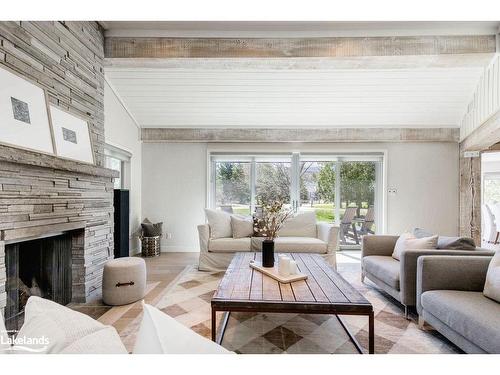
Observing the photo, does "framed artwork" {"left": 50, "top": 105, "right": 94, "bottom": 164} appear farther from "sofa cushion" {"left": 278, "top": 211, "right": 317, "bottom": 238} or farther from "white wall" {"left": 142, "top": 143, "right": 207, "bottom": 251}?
"sofa cushion" {"left": 278, "top": 211, "right": 317, "bottom": 238}

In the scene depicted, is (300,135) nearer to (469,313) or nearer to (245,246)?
(245,246)

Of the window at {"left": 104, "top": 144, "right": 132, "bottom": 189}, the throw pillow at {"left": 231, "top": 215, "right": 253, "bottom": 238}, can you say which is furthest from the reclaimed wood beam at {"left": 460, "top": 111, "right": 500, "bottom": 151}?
the window at {"left": 104, "top": 144, "right": 132, "bottom": 189}

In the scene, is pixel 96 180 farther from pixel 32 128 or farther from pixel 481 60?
pixel 481 60

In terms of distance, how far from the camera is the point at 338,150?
495 centimetres

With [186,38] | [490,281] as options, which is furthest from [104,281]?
[490,281]

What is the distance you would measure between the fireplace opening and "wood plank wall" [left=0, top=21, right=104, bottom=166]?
3.19 feet

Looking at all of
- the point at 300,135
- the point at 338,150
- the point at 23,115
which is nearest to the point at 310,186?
the point at 338,150

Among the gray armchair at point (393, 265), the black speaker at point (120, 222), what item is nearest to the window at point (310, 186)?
the black speaker at point (120, 222)

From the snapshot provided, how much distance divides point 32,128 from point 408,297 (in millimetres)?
3299

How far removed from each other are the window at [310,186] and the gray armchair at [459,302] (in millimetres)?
Answer: 3065

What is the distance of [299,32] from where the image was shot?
2975mm

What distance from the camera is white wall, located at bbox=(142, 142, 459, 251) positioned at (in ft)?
16.0

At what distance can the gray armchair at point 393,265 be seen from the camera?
225cm

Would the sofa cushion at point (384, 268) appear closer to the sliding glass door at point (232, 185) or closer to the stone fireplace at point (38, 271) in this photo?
the sliding glass door at point (232, 185)
